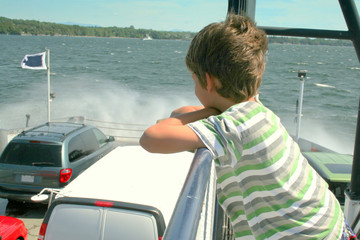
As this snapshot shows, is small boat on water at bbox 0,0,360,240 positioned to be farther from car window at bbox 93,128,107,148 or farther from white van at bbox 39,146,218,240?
car window at bbox 93,128,107,148

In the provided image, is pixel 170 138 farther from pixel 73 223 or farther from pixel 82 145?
pixel 82 145

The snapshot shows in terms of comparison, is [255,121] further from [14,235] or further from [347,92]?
[347,92]

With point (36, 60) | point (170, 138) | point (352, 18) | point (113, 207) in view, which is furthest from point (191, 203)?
point (36, 60)

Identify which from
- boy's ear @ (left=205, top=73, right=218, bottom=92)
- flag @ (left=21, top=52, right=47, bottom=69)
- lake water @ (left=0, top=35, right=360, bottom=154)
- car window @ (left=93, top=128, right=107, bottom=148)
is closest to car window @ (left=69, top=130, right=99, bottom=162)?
car window @ (left=93, top=128, right=107, bottom=148)

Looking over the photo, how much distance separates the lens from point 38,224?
7.68 metres

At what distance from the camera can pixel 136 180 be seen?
505 centimetres

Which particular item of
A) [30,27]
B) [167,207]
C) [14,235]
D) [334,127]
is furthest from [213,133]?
[30,27]

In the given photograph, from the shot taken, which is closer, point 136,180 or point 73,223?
point 73,223

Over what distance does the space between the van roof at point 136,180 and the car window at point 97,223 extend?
187 millimetres

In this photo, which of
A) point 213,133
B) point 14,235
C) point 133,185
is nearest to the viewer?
point 213,133

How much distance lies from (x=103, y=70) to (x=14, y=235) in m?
58.8

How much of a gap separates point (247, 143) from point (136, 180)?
13.1 feet

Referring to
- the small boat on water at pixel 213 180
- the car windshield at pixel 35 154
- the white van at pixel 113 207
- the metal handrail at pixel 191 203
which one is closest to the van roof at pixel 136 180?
the white van at pixel 113 207

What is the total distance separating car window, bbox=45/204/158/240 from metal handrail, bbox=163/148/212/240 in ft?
11.0
